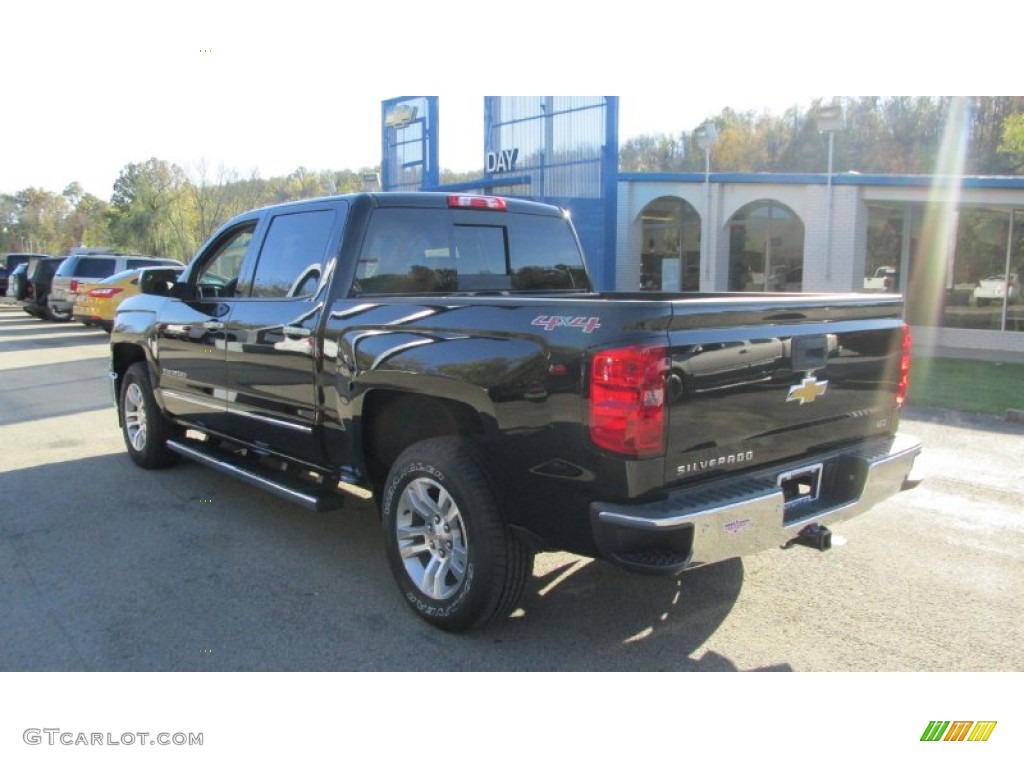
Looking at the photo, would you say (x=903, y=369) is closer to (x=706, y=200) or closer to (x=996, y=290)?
(x=996, y=290)

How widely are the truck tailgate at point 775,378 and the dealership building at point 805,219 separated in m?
11.5

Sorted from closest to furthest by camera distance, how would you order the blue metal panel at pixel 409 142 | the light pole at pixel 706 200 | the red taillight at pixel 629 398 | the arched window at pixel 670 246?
the red taillight at pixel 629 398, the light pole at pixel 706 200, the blue metal panel at pixel 409 142, the arched window at pixel 670 246

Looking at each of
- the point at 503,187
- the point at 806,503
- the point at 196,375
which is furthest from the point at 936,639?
the point at 503,187

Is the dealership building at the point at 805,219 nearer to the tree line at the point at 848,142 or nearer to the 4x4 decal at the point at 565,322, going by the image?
the 4x4 decal at the point at 565,322

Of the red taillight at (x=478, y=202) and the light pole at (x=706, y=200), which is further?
the light pole at (x=706, y=200)

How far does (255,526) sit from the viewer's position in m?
5.46

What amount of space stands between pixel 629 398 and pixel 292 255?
2.75 metres

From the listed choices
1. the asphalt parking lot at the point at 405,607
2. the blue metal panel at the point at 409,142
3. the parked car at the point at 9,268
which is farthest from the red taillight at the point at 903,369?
the parked car at the point at 9,268

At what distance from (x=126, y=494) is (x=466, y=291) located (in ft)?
10.4

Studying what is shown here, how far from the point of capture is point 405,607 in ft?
13.7

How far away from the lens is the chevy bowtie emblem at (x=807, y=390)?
372 cm

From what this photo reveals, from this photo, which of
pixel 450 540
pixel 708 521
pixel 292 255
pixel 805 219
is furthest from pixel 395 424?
pixel 805 219
